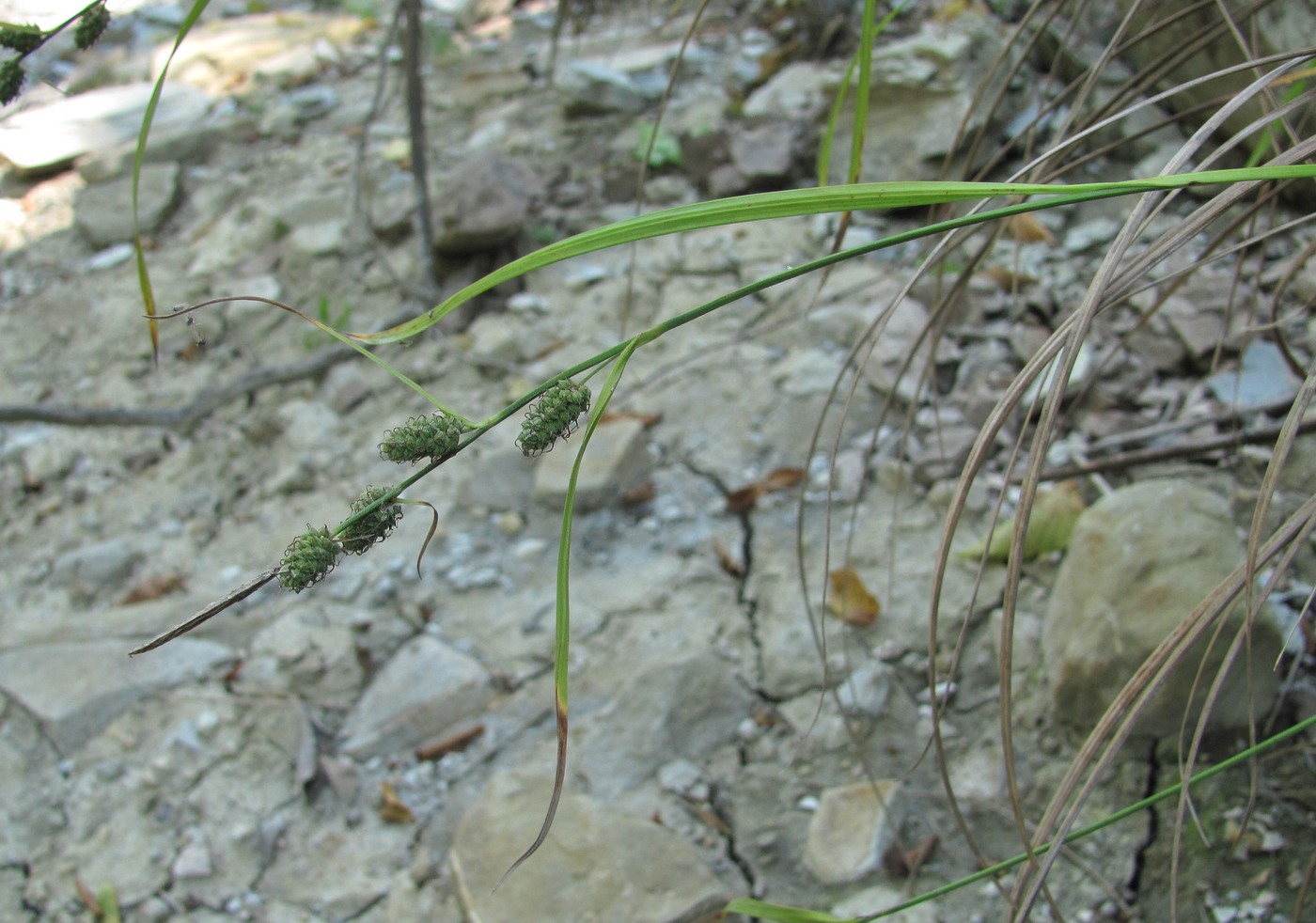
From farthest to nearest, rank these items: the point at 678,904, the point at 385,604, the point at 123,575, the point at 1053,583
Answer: the point at 123,575 < the point at 385,604 < the point at 1053,583 < the point at 678,904

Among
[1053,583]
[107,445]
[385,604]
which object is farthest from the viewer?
[107,445]

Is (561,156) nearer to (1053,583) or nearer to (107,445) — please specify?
(107,445)

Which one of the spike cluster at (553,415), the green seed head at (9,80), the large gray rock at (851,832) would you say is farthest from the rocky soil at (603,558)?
the spike cluster at (553,415)

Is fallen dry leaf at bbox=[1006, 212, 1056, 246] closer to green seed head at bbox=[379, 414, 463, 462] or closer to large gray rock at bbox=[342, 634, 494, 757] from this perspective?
large gray rock at bbox=[342, 634, 494, 757]

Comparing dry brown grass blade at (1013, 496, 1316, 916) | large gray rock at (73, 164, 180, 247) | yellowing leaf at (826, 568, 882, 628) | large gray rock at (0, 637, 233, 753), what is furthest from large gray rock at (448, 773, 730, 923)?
large gray rock at (73, 164, 180, 247)

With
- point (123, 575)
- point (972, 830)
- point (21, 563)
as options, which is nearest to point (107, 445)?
point (21, 563)

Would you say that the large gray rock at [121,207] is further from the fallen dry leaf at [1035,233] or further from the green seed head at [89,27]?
the fallen dry leaf at [1035,233]

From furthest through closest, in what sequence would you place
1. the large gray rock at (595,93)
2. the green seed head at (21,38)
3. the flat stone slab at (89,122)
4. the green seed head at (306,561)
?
the flat stone slab at (89,122) < the large gray rock at (595,93) < the green seed head at (21,38) < the green seed head at (306,561)

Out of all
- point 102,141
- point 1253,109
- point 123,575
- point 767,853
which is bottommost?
point 767,853
